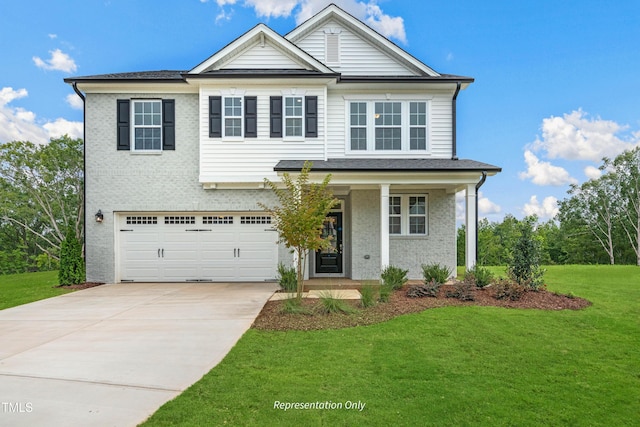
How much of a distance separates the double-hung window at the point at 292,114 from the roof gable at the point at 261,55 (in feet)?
3.92

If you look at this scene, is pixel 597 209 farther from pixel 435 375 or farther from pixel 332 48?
pixel 435 375

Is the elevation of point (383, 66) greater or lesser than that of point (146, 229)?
greater

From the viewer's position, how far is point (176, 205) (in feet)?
41.4

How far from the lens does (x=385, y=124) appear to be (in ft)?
42.3

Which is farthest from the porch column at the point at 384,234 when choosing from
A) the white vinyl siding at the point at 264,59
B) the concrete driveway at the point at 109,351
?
the white vinyl siding at the point at 264,59

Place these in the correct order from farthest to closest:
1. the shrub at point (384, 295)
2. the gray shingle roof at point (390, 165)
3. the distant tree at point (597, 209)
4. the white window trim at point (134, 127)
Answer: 1. the distant tree at point (597, 209)
2. the white window trim at point (134, 127)
3. the gray shingle roof at point (390, 165)
4. the shrub at point (384, 295)

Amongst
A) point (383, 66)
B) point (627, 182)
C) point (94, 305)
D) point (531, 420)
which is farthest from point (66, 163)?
point (627, 182)

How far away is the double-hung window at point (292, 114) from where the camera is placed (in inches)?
484

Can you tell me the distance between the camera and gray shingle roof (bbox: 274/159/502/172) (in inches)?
428

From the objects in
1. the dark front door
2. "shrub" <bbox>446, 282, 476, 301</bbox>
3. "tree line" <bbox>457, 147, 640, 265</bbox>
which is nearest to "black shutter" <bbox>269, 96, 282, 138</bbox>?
the dark front door

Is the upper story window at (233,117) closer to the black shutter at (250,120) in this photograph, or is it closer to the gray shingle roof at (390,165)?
the black shutter at (250,120)

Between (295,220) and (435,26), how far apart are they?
39.5 feet

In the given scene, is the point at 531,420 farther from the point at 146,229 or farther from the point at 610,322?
the point at 146,229

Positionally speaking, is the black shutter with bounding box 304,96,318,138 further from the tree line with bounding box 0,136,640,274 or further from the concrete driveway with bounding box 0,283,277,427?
the tree line with bounding box 0,136,640,274
